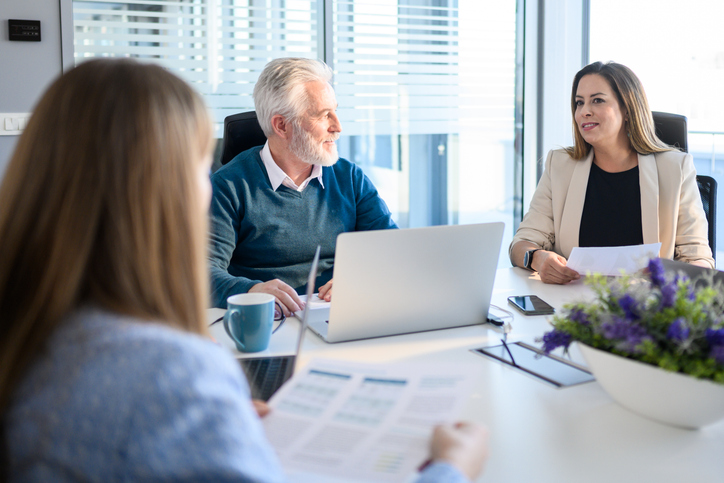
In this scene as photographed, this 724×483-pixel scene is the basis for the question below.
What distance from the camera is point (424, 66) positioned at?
3453mm

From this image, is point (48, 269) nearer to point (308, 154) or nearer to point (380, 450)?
point (380, 450)

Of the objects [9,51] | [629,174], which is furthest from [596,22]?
[9,51]

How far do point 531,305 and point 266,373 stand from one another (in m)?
0.68

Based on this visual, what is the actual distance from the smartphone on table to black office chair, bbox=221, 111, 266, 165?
1051mm

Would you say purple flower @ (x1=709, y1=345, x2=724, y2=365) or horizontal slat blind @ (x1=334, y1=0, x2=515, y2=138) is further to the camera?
horizontal slat blind @ (x1=334, y1=0, x2=515, y2=138)

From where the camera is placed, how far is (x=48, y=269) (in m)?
0.57

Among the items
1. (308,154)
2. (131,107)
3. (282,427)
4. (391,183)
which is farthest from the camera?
(391,183)

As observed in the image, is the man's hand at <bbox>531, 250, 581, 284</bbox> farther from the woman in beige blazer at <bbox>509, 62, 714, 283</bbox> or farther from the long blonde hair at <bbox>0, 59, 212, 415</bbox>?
the long blonde hair at <bbox>0, 59, 212, 415</bbox>

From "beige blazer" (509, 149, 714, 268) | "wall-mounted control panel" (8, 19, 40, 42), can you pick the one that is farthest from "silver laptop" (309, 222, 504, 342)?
"wall-mounted control panel" (8, 19, 40, 42)

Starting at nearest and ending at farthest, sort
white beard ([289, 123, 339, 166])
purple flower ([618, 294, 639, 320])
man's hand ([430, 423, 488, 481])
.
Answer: man's hand ([430, 423, 488, 481])
purple flower ([618, 294, 639, 320])
white beard ([289, 123, 339, 166])

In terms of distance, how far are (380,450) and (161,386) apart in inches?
11.5

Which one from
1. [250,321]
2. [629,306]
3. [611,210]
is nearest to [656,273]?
[629,306]

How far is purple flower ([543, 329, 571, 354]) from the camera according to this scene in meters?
0.95

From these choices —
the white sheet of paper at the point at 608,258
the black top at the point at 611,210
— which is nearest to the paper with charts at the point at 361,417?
the white sheet of paper at the point at 608,258
